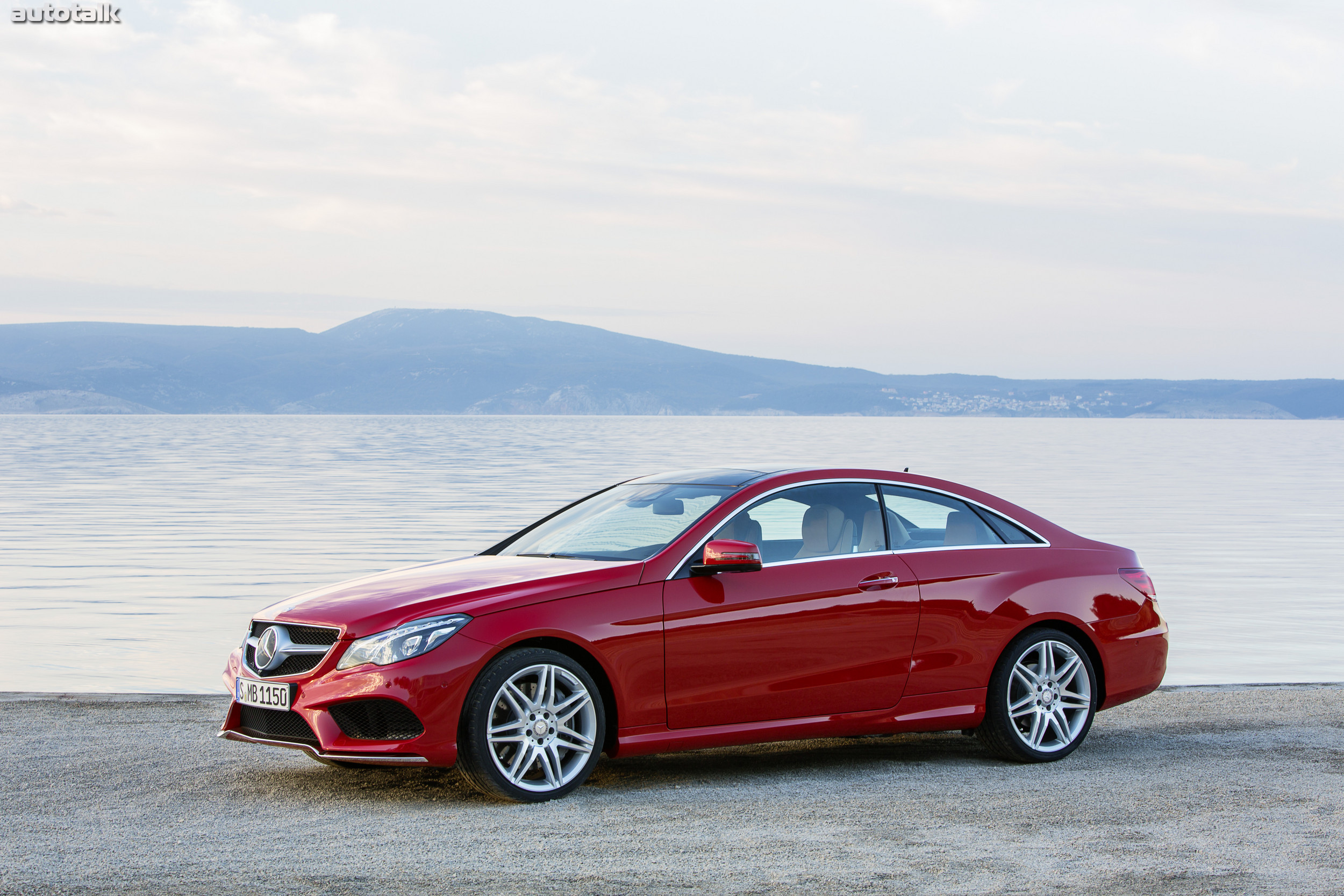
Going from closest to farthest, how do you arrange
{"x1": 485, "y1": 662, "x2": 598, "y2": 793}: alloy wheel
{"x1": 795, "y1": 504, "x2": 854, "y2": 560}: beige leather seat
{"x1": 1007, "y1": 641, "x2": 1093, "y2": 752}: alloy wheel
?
{"x1": 485, "y1": 662, "x2": 598, "y2": 793}: alloy wheel
{"x1": 795, "y1": 504, "x2": 854, "y2": 560}: beige leather seat
{"x1": 1007, "y1": 641, "x2": 1093, "y2": 752}: alloy wheel

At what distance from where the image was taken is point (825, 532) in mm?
7539

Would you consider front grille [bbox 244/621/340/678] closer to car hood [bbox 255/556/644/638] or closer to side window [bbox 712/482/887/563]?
car hood [bbox 255/556/644/638]

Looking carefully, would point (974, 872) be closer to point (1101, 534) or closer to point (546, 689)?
point (546, 689)

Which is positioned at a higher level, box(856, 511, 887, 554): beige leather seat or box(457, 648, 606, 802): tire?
box(856, 511, 887, 554): beige leather seat

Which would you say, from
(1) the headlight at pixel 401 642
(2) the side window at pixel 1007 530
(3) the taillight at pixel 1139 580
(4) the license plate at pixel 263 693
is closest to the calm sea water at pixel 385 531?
(3) the taillight at pixel 1139 580

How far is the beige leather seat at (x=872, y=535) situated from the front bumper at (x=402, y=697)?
2.07m

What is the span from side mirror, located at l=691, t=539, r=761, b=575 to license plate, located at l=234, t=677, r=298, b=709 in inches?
73.4

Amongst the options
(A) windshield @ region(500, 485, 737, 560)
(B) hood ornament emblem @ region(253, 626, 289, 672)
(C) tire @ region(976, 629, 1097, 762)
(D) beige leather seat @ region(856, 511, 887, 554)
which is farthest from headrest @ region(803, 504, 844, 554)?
(B) hood ornament emblem @ region(253, 626, 289, 672)

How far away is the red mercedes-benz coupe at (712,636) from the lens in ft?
21.5

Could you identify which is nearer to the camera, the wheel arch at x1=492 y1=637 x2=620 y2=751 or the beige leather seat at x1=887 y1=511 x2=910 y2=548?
the wheel arch at x1=492 y1=637 x2=620 y2=751

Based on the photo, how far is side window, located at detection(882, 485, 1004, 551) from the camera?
7759 millimetres

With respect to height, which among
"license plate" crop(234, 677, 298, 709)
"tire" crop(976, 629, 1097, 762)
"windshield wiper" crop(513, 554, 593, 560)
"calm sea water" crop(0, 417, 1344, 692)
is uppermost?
"windshield wiper" crop(513, 554, 593, 560)

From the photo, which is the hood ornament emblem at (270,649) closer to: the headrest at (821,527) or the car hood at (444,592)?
the car hood at (444,592)

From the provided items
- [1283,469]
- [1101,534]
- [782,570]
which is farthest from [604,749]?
[1283,469]
